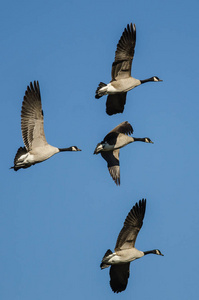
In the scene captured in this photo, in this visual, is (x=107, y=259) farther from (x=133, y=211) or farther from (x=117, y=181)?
(x=117, y=181)

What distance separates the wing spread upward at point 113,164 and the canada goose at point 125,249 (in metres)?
3.31

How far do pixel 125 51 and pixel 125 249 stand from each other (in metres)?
7.26

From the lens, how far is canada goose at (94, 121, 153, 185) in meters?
27.3

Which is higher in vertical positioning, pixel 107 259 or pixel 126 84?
pixel 126 84

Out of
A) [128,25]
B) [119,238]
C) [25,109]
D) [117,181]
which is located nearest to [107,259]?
[119,238]

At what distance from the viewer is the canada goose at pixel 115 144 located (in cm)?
2730

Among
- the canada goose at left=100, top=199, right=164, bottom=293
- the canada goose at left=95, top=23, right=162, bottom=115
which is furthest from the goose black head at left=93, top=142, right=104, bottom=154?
the canada goose at left=100, top=199, right=164, bottom=293

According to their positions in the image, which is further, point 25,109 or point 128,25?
point 128,25

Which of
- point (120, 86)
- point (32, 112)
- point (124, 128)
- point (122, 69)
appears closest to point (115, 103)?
point (124, 128)

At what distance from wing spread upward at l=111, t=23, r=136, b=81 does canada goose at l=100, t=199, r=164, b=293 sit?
204 inches

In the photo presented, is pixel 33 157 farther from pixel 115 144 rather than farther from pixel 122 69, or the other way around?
pixel 122 69

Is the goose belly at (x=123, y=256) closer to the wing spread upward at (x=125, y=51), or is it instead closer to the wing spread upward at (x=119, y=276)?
the wing spread upward at (x=119, y=276)

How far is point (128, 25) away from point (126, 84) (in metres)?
2.20

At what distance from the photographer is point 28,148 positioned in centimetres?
2523
